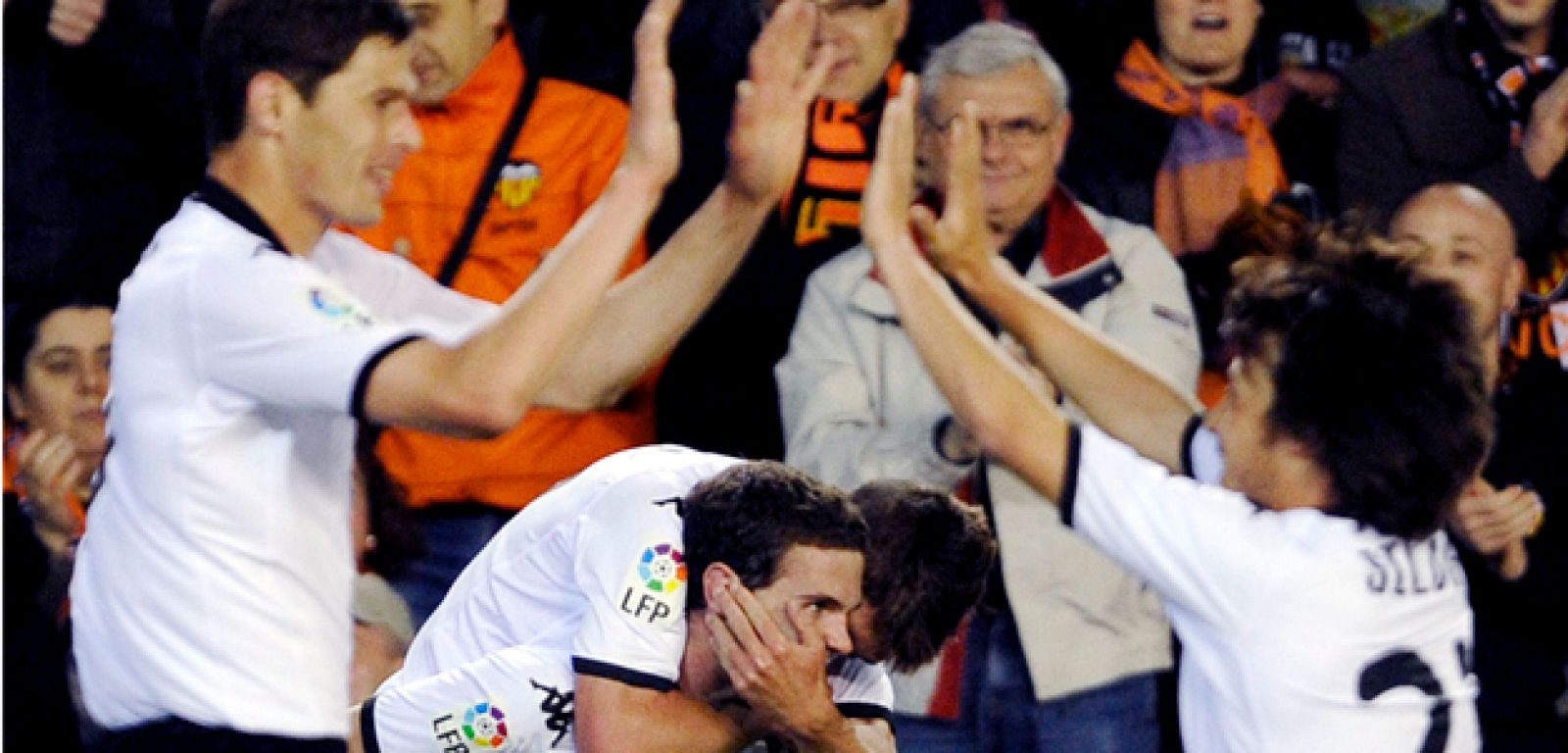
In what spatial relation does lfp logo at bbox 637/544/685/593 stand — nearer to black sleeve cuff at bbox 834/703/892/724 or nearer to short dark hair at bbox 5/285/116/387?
black sleeve cuff at bbox 834/703/892/724

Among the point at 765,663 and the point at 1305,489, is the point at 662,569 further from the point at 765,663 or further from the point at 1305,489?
the point at 1305,489

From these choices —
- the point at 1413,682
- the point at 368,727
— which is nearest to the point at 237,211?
the point at 368,727

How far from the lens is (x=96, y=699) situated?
104 inches

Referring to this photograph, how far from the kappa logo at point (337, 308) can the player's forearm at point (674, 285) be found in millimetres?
689

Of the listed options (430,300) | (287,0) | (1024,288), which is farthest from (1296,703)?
(287,0)

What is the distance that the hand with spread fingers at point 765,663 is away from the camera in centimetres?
305

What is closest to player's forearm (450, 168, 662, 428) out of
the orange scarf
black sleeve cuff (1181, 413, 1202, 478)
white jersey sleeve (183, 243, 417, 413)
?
white jersey sleeve (183, 243, 417, 413)

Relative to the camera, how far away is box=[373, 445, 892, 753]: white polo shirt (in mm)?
3027

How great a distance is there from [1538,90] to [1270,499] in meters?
2.16

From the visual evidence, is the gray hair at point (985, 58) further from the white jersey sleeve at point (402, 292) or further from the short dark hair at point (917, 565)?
the white jersey sleeve at point (402, 292)

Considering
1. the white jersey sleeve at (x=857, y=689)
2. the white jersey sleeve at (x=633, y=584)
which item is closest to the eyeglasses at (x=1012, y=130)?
the white jersey sleeve at (x=857, y=689)

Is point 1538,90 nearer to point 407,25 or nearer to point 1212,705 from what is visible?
point 1212,705

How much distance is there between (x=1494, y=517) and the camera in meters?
4.20

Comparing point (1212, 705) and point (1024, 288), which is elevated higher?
point (1024, 288)
